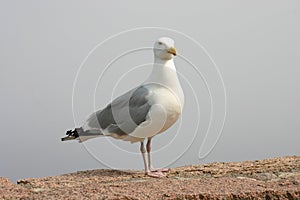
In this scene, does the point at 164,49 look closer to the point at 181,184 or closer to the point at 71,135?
the point at 71,135

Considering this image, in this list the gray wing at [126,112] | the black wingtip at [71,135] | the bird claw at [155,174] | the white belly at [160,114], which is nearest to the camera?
the bird claw at [155,174]

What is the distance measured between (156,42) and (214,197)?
6.75 ft

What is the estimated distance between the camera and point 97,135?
16.0 feet

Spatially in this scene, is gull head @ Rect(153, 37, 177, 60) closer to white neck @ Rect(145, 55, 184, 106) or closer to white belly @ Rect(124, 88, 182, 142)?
white neck @ Rect(145, 55, 184, 106)

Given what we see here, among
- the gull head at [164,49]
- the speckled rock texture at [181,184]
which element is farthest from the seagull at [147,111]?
the speckled rock texture at [181,184]

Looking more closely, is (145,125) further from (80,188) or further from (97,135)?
(80,188)

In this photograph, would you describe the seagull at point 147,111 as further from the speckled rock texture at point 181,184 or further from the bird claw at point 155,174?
the speckled rock texture at point 181,184

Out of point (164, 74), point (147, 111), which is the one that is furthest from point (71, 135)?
point (164, 74)

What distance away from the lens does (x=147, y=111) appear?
4539 mm

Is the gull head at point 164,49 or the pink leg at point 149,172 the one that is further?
the gull head at point 164,49

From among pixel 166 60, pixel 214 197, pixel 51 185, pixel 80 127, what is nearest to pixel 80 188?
pixel 51 185

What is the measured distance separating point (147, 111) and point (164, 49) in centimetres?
70

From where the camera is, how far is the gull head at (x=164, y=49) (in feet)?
15.3

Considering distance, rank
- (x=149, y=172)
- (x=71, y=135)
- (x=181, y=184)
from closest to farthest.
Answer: (x=181, y=184), (x=149, y=172), (x=71, y=135)
